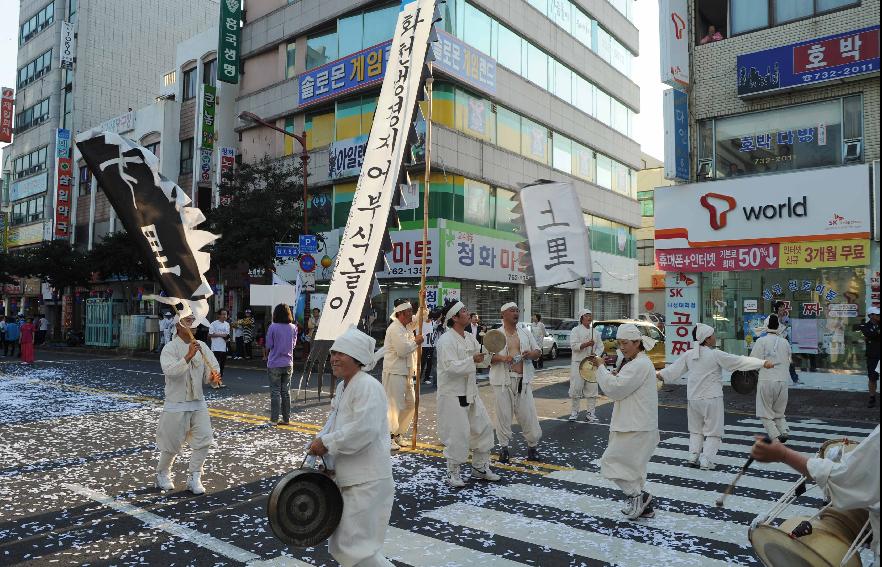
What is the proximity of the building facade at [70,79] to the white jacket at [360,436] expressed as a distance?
153 ft

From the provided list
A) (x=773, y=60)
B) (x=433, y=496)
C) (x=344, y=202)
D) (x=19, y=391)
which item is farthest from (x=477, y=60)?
(x=433, y=496)

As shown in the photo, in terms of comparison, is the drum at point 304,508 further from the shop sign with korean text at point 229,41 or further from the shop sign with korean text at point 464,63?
the shop sign with korean text at point 229,41

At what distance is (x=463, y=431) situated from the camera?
704 centimetres

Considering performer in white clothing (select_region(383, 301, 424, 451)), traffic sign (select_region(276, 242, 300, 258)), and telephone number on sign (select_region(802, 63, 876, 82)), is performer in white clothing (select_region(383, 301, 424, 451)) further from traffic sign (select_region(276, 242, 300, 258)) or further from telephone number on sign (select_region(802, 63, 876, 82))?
telephone number on sign (select_region(802, 63, 876, 82))

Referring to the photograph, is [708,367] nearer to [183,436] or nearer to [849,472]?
[849,472]

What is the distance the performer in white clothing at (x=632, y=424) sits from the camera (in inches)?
233

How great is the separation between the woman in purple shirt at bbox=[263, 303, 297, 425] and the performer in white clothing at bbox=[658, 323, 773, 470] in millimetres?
6033

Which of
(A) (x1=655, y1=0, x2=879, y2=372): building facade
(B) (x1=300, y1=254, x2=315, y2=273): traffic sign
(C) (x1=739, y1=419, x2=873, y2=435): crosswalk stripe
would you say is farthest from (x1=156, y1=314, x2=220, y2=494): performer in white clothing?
(A) (x1=655, y1=0, x2=879, y2=372): building facade

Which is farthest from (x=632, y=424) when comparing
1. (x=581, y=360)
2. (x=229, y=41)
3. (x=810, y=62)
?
(x=229, y=41)

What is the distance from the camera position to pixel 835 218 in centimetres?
1540

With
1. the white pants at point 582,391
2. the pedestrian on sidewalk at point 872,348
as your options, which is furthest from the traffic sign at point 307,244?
the pedestrian on sidewalk at point 872,348

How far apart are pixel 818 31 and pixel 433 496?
608 inches

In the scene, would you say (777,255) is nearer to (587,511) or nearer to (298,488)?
(587,511)

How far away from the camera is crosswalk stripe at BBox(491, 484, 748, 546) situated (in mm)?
5508
